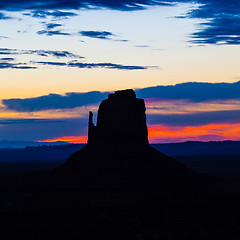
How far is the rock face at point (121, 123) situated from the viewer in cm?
12050

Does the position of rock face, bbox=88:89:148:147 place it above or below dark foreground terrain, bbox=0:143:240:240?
above

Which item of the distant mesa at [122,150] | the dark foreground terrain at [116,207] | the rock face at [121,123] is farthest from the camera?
the rock face at [121,123]

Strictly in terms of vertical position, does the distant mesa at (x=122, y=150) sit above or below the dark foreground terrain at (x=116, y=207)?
above

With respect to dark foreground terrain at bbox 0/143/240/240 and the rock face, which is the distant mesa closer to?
the rock face

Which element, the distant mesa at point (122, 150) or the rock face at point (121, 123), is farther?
the rock face at point (121, 123)

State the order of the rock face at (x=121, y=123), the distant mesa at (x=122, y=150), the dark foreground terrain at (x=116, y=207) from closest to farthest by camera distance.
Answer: the dark foreground terrain at (x=116, y=207), the distant mesa at (x=122, y=150), the rock face at (x=121, y=123)

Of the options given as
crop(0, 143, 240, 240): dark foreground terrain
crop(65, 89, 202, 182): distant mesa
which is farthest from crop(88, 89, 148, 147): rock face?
crop(0, 143, 240, 240): dark foreground terrain

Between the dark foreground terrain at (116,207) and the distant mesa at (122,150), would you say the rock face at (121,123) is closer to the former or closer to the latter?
the distant mesa at (122,150)

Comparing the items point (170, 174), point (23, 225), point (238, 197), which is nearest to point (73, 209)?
point (23, 225)

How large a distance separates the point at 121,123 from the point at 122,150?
5.83 meters

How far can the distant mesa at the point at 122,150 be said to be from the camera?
118 metres

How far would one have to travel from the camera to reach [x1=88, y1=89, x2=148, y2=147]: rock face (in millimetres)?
120500

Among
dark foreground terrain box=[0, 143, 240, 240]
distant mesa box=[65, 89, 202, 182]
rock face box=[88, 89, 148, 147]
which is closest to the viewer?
dark foreground terrain box=[0, 143, 240, 240]

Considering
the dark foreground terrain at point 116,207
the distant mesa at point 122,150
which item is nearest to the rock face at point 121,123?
the distant mesa at point 122,150
